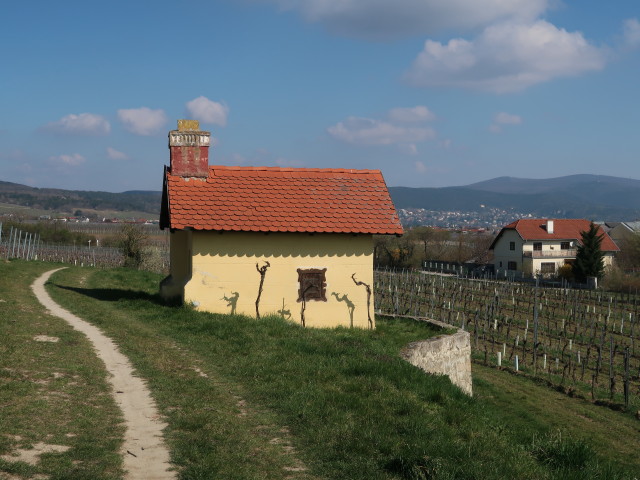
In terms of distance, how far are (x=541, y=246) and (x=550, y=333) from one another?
46165 millimetres

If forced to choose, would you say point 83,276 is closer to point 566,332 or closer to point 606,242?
point 566,332

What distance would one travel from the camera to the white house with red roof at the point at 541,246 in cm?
8275

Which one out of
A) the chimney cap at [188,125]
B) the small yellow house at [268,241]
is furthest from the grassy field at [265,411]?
the chimney cap at [188,125]

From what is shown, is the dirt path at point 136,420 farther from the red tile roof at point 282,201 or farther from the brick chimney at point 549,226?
the brick chimney at point 549,226

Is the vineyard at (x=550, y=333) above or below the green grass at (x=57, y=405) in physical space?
below

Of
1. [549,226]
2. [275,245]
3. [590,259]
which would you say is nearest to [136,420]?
[275,245]

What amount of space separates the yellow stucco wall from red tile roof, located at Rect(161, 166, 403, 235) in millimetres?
339

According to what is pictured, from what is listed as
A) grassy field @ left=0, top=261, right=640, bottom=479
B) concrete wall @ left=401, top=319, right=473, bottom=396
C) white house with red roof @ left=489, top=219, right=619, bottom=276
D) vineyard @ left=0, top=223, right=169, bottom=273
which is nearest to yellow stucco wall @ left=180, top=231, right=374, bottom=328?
grassy field @ left=0, top=261, right=640, bottom=479

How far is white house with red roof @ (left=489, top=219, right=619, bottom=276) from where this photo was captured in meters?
82.8

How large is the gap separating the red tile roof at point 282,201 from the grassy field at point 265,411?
3052 mm

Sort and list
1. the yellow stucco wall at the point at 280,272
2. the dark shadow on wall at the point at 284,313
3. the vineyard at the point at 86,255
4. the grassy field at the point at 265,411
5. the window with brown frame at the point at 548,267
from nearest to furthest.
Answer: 1. the grassy field at the point at 265,411
2. the yellow stucco wall at the point at 280,272
3. the dark shadow on wall at the point at 284,313
4. the vineyard at the point at 86,255
5. the window with brown frame at the point at 548,267

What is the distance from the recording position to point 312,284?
1717 cm

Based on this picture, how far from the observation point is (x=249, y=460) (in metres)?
6.70

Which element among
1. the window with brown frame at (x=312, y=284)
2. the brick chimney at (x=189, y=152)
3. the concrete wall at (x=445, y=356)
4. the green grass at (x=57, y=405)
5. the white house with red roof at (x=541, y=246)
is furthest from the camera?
the white house with red roof at (x=541, y=246)
